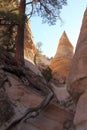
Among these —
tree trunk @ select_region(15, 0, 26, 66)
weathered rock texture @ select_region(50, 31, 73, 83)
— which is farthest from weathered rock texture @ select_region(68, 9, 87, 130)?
weathered rock texture @ select_region(50, 31, 73, 83)

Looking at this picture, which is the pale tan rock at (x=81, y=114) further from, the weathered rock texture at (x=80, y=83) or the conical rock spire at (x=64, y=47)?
the conical rock spire at (x=64, y=47)

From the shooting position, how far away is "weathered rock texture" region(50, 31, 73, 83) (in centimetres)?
2406

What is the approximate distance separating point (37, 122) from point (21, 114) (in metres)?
0.59

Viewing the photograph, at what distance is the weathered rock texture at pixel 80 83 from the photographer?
8891mm

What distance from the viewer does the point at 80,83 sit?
9.36 m

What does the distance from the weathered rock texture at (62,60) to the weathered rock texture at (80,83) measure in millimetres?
12224

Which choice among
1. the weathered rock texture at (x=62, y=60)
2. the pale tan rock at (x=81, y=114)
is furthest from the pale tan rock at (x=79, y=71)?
the weathered rock texture at (x=62, y=60)

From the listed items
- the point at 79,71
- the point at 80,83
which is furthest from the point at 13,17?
the point at 80,83

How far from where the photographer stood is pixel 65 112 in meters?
11.0

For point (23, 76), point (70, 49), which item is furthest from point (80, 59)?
point (70, 49)

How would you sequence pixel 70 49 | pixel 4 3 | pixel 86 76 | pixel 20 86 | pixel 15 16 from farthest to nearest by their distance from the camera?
pixel 70 49 < pixel 4 3 < pixel 15 16 < pixel 20 86 < pixel 86 76

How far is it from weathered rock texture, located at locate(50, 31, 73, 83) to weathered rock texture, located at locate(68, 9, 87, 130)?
40.1ft

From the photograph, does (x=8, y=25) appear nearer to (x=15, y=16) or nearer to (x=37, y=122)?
(x=15, y=16)

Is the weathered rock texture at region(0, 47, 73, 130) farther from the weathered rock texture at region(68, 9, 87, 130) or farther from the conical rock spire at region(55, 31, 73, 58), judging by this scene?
the conical rock spire at region(55, 31, 73, 58)
